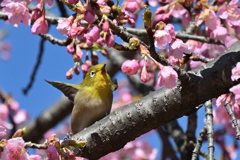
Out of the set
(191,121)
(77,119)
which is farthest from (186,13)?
(77,119)

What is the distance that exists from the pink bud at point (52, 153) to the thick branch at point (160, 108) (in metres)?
0.47

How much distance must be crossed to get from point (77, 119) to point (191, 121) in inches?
44.7

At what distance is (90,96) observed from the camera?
122 inches

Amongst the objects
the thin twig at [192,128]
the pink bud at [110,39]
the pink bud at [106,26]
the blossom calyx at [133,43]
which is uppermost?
the pink bud at [106,26]

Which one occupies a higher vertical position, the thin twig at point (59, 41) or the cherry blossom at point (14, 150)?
the cherry blossom at point (14, 150)

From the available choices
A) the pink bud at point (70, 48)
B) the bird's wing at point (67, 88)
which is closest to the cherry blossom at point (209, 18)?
the pink bud at point (70, 48)

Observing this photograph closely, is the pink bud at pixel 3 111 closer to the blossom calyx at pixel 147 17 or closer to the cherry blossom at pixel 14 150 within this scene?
the cherry blossom at pixel 14 150

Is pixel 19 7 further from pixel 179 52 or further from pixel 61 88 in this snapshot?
pixel 61 88

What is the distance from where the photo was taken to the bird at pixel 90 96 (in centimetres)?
301

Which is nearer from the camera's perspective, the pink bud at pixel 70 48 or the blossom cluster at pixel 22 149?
the blossom cluster at pixel 22 149

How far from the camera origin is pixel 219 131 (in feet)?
11.9

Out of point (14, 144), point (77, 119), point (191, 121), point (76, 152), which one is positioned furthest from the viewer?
point (191, 121)

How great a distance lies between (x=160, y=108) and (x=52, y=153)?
0.74m

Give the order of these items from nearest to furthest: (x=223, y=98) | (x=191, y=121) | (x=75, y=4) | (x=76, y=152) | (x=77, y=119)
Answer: (x=75, y=4), (x=76, y=152), (x=223, y=98), (x=77, y=119), (x=191, y=121)
